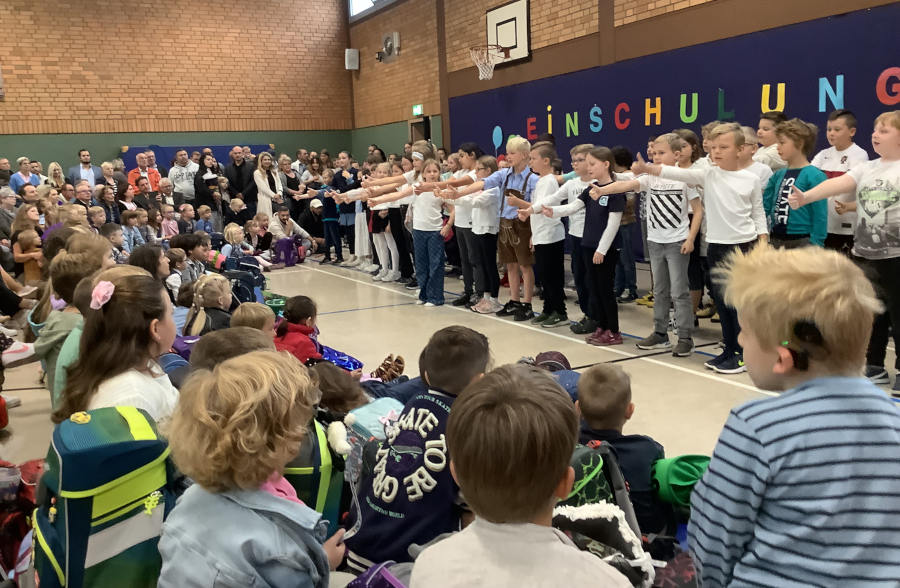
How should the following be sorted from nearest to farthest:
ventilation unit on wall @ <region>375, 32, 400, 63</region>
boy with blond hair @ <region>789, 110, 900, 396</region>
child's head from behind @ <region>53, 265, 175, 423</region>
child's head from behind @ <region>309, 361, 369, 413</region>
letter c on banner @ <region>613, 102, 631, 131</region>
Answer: child's head from behind @ <region>53, 265, 175, 423</region>
child's head from behind @ <region>309, 361, 369, 413</region>
boy with blond hair @ <region>789, 110, 900, 396</region>
letter c on banner @ <region>613, 102, 631, 131</region>
ventilation unit on wall @ <region>375, 32, 400, 63</region>

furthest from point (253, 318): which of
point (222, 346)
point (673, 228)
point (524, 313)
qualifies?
point (524, 313)

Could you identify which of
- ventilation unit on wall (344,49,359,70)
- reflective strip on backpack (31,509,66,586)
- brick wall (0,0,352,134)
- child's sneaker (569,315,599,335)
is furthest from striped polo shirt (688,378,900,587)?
ventilation unit on wall (344,49,359,70)

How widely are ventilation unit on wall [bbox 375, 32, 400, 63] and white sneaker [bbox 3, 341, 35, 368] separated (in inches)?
468

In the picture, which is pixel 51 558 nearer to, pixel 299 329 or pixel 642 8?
pixel 299 329

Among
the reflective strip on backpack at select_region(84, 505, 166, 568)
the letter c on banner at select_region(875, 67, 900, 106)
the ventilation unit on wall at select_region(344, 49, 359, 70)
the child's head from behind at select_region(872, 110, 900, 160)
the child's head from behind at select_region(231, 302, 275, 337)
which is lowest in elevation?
the reflective strip on backpack at select_region(84, 505, 166, 568)

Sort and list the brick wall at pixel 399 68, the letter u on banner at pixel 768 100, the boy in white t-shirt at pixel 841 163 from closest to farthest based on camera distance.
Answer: the boy in white t-shirt at pixel 841 163 → the letter u on banner at pixel 768 100 → the brick wall at pixel 399 68

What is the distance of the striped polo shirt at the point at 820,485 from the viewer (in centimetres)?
130

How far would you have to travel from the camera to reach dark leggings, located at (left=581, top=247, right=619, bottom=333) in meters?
5.68

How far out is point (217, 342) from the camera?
2607 millimetres

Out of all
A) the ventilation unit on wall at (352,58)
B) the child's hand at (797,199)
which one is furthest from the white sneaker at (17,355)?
the ventilation unit on wall at (352,58)

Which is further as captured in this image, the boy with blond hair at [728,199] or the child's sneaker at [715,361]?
the child's sneaker at [715,361]

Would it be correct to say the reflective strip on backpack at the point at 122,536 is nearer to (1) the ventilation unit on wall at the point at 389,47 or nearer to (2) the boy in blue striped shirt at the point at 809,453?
(2) the boy in blue striped shirt at the point at 809,453

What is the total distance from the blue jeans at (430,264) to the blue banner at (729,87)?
11.0ft

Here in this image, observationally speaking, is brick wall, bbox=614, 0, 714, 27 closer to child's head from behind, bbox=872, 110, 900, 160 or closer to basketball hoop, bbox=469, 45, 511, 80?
basketball hoop, bbox=469, 45, 511, 80
